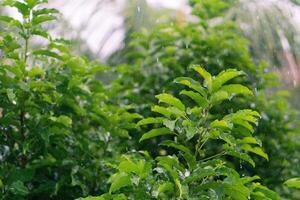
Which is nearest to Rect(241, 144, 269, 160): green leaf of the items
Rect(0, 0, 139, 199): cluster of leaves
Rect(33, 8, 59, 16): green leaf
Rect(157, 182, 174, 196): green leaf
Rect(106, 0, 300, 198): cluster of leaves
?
Rect(157, 182, 174, 196): green leaf

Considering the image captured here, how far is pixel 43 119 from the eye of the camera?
1.81m

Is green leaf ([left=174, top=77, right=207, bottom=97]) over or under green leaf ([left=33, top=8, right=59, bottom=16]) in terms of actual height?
under

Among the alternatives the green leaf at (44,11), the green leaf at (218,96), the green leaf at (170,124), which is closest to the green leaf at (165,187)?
the green leaf at (170,124)

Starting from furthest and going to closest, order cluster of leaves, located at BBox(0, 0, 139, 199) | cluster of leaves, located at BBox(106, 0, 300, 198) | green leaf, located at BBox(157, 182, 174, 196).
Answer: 1. cluster of leaves, located at BBox(106, 0, 300, 198)
2. cluster of leaves, located at BBox(0, 0, 139, 199)
3. green leaf, located at BBox(157, 182, 174, 196)

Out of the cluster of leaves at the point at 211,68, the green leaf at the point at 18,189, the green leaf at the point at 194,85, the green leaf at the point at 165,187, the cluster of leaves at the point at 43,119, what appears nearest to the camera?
the green leaf at the point at 165,187

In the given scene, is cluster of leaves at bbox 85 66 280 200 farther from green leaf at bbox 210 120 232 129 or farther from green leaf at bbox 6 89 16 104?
green leaf at bbox 6 89 16 104

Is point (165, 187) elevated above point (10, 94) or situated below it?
below

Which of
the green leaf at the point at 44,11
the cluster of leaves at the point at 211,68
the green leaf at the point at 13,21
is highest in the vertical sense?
the green leaf at the point at 44,11

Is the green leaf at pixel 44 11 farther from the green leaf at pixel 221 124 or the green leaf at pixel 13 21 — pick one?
the green leaf at pixel 221 124

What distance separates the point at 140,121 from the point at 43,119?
45 centimetres

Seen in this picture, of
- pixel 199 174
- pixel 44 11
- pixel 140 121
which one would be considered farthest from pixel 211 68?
pixel 199 174

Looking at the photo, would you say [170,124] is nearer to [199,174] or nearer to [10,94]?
[199,174]

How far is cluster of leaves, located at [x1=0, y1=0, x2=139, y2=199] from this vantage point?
179cm

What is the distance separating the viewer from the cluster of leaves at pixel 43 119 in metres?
1.79
